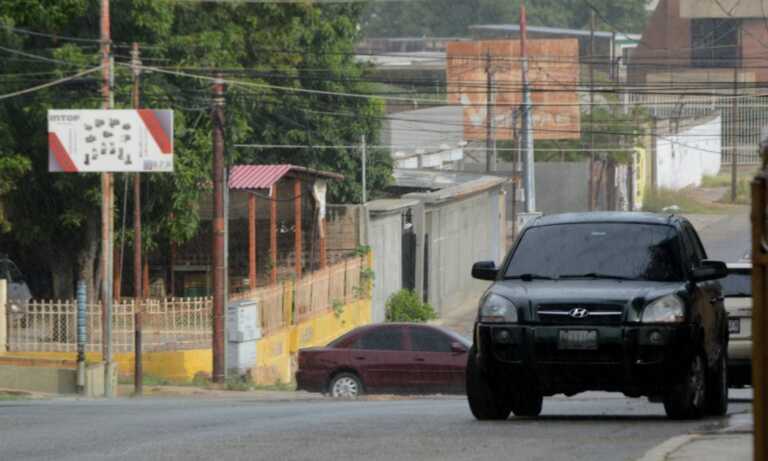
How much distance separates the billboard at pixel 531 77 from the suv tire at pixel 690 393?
4501cm

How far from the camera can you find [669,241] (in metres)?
12.7

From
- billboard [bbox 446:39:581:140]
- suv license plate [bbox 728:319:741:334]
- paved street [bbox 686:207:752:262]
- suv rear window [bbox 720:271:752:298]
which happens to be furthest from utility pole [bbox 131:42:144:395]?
billboard [bbox 446:39:581:140]

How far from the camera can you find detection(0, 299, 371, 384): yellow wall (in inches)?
1188

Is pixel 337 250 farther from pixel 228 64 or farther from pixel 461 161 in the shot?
pixel 461 161

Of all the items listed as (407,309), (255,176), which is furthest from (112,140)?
(407,309)

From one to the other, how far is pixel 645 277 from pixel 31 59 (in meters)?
23.9

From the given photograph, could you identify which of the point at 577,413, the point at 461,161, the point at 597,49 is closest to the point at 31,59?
the point at 577,413

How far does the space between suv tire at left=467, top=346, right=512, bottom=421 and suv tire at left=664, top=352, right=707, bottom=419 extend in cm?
137

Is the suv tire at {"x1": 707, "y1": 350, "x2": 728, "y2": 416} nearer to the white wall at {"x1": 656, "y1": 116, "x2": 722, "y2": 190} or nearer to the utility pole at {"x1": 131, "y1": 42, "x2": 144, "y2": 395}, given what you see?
the utility pole at {"x1": 131, "y1": 42, "x2": 144, "y2": 395}

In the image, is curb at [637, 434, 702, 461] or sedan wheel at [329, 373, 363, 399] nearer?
curb at [637, 434, 702, 461]

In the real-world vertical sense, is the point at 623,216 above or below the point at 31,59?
below

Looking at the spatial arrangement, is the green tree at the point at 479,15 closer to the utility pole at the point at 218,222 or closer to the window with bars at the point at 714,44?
the window with bars at the point at 714,44

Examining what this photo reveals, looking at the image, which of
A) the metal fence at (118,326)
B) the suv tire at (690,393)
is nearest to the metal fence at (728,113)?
the metal fence at (118,326)

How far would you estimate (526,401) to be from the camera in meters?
13.0
